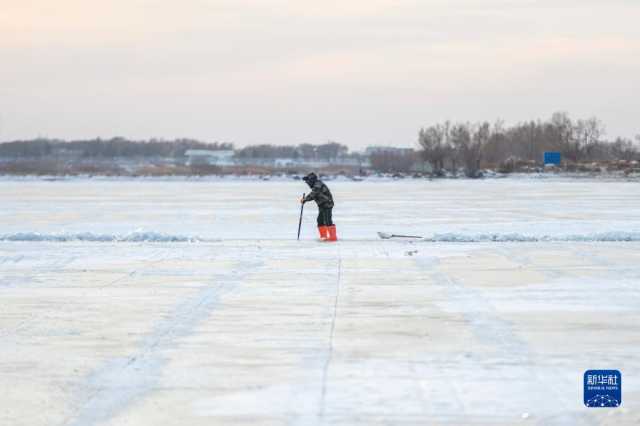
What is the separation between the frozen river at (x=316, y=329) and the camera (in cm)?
699

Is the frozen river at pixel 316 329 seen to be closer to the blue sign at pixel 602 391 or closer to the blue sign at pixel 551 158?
the blue sign at pixel 602 391

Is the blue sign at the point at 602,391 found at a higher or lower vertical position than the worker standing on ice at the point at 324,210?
lower

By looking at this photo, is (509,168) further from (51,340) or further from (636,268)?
(51,340)

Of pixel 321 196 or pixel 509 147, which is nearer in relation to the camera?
pixel 321 196

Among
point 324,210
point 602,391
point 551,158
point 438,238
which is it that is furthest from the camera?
point 551,158

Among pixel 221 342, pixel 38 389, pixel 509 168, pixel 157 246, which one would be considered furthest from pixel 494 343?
pixel 509 168

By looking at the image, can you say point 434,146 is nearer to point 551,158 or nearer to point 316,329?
point 551,158

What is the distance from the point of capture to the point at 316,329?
396 inches

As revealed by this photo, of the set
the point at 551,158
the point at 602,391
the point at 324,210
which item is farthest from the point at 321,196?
the point at 551,158

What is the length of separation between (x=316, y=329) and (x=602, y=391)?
3739mm

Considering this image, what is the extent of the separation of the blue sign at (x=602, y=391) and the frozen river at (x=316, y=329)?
3.8 inches

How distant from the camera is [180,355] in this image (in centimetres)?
874

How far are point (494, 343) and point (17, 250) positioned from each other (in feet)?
40.7

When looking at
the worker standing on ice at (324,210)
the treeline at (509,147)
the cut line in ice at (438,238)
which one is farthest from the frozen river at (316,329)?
the treeline at (509,147)
